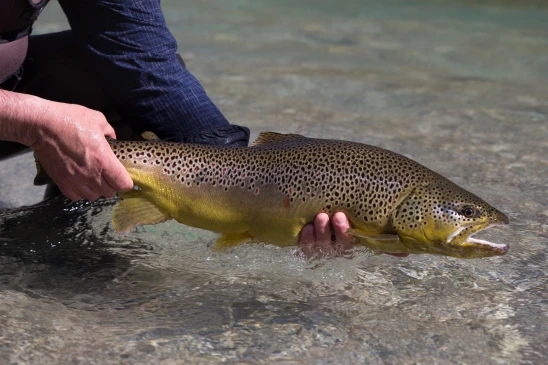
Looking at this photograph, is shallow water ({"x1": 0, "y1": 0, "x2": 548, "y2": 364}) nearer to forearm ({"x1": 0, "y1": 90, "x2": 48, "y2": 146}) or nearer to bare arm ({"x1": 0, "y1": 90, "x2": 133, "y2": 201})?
bare arm ({"x1": 0, "y1": 90, "x2": 133, "y2": 201})

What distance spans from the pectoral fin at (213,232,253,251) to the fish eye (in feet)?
2.13

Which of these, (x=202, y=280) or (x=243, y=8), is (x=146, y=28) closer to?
(x=202, y=280)

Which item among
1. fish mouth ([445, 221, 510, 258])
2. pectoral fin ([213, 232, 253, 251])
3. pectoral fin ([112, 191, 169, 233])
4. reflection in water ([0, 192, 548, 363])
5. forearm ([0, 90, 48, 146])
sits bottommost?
reflection in water ([0, 192, 548, 363])

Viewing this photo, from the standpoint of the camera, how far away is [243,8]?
891cm

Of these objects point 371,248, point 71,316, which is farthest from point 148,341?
point 371,248

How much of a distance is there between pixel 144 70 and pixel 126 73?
70mm

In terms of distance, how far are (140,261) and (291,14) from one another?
20.2ft

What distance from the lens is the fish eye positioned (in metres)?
2.45

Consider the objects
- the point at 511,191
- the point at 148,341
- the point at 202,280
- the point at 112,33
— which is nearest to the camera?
the point at 148,341

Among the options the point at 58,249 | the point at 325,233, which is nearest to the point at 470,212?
the point at 325,233

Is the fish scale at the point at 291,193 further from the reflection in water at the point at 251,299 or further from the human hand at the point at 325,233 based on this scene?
the reflection in water at the point at 251,299

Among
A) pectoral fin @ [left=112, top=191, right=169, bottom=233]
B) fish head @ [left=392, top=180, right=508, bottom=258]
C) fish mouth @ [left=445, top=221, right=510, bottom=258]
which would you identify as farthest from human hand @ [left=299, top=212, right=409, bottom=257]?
pectoral fin @ [left=112, top=191, right=169, bottom=233]

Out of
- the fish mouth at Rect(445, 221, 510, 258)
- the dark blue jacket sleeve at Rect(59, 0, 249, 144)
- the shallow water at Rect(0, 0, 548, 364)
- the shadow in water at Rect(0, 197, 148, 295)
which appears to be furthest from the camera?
the dark blue jacket sleeve at Rect(59, 0, 249, 144)

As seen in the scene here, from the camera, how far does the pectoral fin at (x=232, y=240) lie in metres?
2.58
